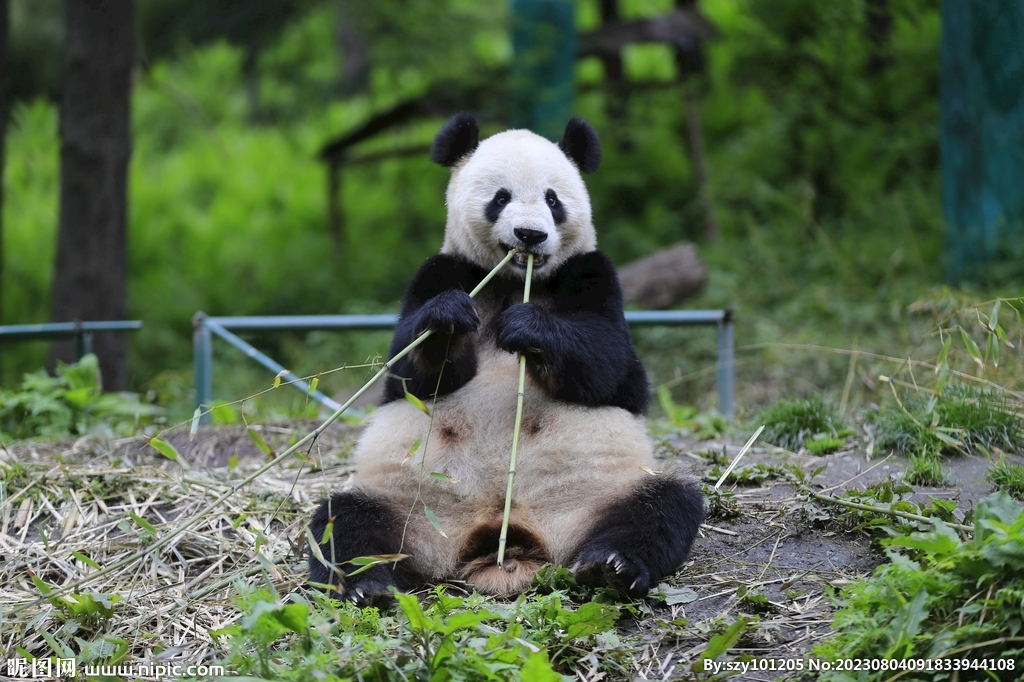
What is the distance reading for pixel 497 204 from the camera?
371 cm

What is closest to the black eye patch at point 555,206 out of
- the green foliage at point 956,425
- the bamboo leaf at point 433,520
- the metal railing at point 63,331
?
the bamboo leaf at point 433,520

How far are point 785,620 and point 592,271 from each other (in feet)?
4.99

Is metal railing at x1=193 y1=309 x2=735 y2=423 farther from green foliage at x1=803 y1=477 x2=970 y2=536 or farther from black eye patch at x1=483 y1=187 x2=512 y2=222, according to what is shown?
black eye patch at x1=483 y1=187 x2=512 y2=222

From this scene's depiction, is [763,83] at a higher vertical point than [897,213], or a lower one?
higher

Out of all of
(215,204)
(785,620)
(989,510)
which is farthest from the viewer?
(215,204)

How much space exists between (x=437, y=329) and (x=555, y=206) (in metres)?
0.76

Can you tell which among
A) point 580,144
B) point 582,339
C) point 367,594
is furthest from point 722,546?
point 580,144

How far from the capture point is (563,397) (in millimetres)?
3584

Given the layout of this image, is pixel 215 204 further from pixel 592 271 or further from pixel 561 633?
pixel 561 633

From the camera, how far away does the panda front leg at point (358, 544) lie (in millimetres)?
3139

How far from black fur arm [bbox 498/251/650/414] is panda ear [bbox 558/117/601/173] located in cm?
51

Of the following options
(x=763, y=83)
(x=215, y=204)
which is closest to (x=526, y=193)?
(x=763, y=83)

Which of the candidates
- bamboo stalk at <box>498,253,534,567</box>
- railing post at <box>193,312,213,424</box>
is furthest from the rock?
bamboo stalk at <box>498,253,534,567</box>

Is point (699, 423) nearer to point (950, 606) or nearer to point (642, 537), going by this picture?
point (642, 537)
